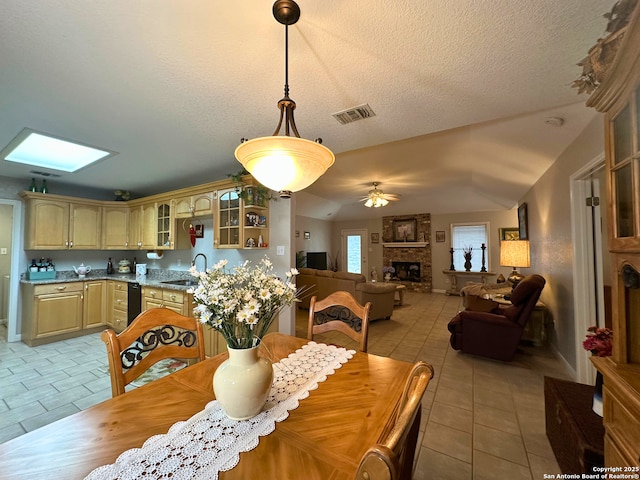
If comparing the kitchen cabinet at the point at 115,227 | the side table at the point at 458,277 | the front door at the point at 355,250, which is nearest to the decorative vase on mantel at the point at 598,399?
the kitchen cabinet at the point at 115,227

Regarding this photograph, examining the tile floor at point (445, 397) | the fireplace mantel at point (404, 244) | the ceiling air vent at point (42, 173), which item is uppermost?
the ceiling air vent at point (42, 173)

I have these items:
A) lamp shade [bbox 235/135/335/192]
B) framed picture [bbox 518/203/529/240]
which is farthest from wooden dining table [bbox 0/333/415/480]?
framed picture [bbox 518/203/529/240]

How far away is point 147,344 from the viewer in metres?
1.35

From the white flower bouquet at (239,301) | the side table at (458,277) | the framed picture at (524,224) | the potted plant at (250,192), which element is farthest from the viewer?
the side table at (458,277)

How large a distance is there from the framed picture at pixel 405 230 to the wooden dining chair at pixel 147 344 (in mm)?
7650

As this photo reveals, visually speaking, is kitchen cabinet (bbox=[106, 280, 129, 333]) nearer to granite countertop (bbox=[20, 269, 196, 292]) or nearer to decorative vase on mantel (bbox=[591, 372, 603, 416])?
granite countertop (bbox=[20, 269, 196, 292])

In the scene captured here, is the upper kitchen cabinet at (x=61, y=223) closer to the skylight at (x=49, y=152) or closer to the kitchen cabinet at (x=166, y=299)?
the skylight at (x=49, y=152)

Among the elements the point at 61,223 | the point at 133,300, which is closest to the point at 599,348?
the point at 133,300

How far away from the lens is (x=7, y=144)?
8.87ft

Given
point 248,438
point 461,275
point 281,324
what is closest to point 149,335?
point 248,438

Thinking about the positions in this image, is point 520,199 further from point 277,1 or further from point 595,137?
point 277,1

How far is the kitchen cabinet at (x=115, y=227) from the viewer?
4.64m

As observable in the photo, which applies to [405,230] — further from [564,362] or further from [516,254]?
[564,362]

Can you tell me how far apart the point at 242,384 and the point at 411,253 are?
795 cm
